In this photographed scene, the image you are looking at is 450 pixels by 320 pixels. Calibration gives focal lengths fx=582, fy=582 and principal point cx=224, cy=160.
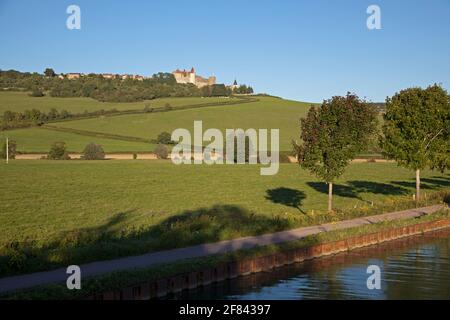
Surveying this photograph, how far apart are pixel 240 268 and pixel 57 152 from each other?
249 ft

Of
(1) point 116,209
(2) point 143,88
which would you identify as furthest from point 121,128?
(1) point 116,209

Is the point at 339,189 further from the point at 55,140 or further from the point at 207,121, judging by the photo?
the point at 207,121

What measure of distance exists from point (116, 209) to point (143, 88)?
129445 millimetres

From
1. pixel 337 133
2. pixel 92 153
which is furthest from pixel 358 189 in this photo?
pixel 92 153

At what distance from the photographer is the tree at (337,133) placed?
3098cm

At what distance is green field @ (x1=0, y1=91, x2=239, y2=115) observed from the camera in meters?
128

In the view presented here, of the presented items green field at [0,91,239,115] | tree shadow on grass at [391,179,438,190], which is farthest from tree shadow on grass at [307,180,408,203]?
green field at [0,91,239,115]

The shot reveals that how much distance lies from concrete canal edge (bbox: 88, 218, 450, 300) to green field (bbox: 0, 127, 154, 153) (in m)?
75.6

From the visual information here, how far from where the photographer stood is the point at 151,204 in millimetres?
41062

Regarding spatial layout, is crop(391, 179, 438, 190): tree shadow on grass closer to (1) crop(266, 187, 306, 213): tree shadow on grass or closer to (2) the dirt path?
(1) crop(266, 187, 306, 213): tree shadow on grass

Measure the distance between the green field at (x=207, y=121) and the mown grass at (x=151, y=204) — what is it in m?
36.3

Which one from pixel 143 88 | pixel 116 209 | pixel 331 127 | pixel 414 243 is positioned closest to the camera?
pixel 414 243
